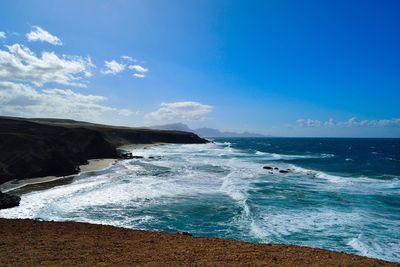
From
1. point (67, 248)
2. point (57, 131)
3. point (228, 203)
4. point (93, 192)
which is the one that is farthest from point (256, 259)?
point (57, 131)

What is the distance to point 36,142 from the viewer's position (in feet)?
144

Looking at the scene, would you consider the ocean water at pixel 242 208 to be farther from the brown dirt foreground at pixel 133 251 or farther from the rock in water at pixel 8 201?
the brown dirt foreground at pixel 133 251

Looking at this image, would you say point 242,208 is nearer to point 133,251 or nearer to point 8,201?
point 133,251

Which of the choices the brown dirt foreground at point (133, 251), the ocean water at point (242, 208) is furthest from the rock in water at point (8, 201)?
the brown dirt foreground at point (133, 251)

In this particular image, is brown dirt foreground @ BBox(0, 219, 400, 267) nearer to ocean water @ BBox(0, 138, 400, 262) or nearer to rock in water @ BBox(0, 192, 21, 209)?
ocean water @ BBox(0, 138, 400, 262)

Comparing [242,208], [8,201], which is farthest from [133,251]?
[8,201]

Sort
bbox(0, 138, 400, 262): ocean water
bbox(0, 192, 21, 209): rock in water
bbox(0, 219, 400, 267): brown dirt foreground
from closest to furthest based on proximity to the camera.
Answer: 1. bbox(0, 219, 400, 267): brown dirt foreground
2. bbox(0, 138, 400, 262): ocean water
3. bbox(0, 192, 21, 209): rock in water

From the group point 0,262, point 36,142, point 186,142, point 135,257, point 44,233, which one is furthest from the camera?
point 186,142

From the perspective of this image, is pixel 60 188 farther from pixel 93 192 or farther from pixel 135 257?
pixel 135 257

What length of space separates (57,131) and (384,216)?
5799cm

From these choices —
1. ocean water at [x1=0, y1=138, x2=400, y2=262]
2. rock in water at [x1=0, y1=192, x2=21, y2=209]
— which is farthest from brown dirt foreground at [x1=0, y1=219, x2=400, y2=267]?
rock in water at [x1=0, y1=192, x2=21, y2=209]

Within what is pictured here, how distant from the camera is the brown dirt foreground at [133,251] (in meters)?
11.9

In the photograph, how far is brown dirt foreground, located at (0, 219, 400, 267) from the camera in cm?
1188

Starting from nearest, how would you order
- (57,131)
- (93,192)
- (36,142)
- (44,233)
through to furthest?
(44,233)
(93,192)
(36,142)
(57,131)
